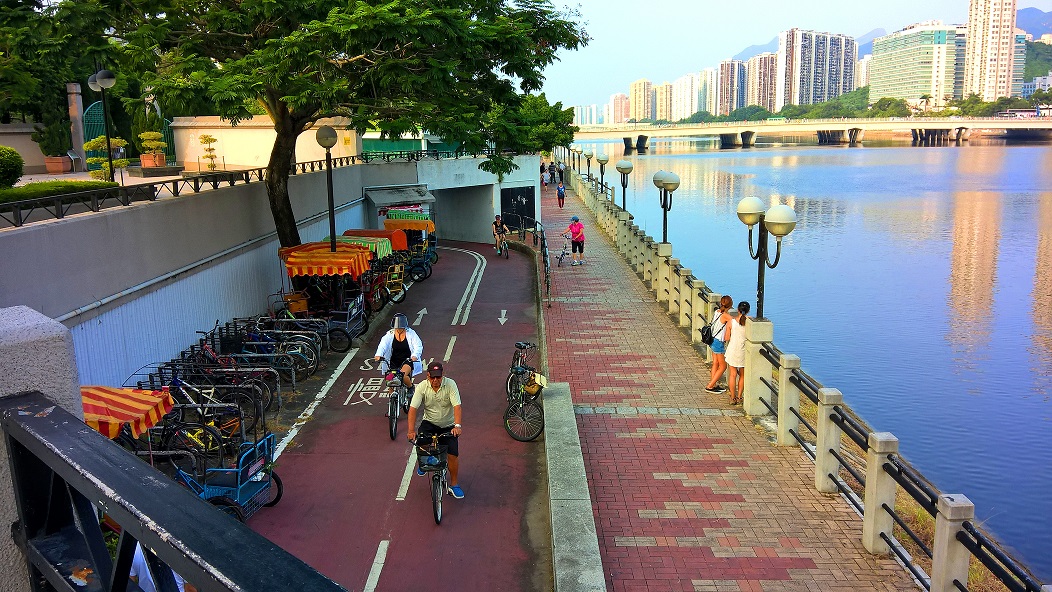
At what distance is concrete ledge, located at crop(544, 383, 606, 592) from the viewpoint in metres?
7.29

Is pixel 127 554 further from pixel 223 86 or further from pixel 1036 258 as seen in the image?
pixel 1036 258

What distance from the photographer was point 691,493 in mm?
9578

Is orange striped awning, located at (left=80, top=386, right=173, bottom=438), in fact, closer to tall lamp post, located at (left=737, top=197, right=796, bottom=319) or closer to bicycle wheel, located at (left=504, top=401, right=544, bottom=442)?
bicycle wheel, located at (left=504, top=401, right=544, bottom=442)

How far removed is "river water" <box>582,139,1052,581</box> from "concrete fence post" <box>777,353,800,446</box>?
575cm

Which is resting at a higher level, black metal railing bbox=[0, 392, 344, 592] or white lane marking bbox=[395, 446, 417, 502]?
black metal railing bbox=[0, 392, 344, 592]

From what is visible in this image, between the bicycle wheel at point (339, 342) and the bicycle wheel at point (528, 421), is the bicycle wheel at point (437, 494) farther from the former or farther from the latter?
the bicycle wheel at point (339, 342)

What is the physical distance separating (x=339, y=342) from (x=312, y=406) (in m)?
3.88

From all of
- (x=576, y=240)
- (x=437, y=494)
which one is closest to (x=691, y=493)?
(x=437, y=494)

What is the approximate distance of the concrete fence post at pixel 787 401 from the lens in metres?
10.7

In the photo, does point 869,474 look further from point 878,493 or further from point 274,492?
point 274,492

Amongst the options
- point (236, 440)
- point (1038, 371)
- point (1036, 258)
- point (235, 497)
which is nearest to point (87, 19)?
point (236, 440)

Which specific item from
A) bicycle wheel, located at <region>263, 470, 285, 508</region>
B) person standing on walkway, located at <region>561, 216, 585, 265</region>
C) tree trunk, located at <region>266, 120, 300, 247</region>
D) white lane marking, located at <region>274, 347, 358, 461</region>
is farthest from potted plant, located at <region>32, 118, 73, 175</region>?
bicycle wheel, located at <region>263, 470, 285, 508</region>

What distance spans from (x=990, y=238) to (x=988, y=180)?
30.0 metres

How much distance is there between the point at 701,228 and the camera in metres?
52.5
